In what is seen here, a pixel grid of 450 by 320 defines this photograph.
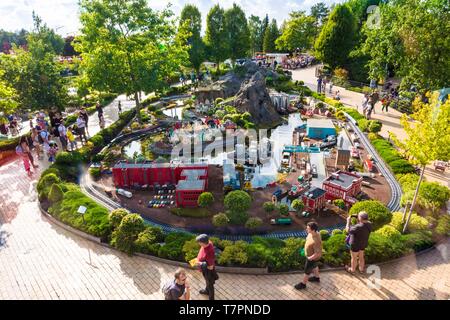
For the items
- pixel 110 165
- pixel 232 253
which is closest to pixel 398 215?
pixel 232 253

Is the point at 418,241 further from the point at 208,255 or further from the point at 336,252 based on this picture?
the point at 208,255

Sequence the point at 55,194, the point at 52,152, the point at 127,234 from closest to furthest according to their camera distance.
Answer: the point at 127,234 < the point at 55,194 < the point at 52,152

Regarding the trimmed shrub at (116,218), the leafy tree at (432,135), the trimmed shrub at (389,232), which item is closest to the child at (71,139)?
the trimmed shrub at (116,218)

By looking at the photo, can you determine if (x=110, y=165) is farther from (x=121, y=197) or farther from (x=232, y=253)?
(x=232, y=253)

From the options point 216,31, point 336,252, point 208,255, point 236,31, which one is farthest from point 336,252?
point 236,31

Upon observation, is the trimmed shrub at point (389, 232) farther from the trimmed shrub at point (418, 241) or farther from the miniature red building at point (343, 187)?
the miniature red building at point (343, 187)

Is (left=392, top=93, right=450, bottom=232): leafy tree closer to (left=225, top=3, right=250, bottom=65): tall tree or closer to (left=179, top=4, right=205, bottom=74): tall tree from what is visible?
(left=179, top=4, right=205, bottom=74): tall tree

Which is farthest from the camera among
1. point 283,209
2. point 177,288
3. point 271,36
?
point 271,36

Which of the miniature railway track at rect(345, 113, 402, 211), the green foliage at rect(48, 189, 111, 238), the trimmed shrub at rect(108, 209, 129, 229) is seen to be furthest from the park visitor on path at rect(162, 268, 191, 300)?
the miniature railway track at rect(345, 113, 402, 211)
